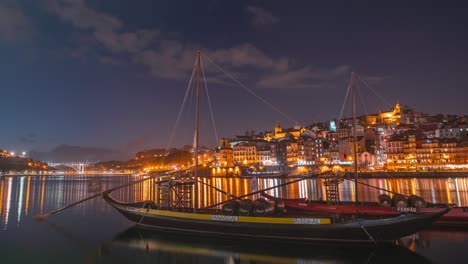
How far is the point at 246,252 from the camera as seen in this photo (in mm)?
13281

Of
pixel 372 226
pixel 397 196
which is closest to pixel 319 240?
pixel 372 226

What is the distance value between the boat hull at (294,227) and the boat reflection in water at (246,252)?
0.35m

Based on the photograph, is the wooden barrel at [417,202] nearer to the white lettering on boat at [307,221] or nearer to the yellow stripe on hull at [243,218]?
the yellow stripe on hull at [243,218]

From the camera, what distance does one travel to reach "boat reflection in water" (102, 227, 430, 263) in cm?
1225

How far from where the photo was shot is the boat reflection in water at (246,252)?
12248 mm

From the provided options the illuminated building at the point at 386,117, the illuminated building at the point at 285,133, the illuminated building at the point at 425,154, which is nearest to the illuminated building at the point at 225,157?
the illuminated building at the point at 285,133

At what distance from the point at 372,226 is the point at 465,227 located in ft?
23.2

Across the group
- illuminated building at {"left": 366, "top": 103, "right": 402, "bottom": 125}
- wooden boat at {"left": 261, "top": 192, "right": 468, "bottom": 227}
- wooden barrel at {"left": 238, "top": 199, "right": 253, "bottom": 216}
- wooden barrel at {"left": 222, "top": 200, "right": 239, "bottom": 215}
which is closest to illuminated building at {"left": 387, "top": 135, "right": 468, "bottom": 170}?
illuminated building at {"left": 366, "top": 103, "right": 402, "bottom": 125}

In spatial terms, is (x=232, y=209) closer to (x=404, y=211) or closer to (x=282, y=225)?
(x=282, y=225)

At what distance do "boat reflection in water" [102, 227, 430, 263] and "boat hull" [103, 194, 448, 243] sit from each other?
1.16 ft

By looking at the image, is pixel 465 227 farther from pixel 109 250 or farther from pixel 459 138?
pixel 459 138

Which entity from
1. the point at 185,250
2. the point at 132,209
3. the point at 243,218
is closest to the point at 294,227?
the point at 243,218

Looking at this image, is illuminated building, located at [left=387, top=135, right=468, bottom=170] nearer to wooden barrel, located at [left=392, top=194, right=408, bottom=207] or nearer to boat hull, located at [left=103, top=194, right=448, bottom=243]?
wooden barrel, located at [left=392, top=194, right=408, bottom=207]

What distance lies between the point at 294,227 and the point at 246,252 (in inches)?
91.0
